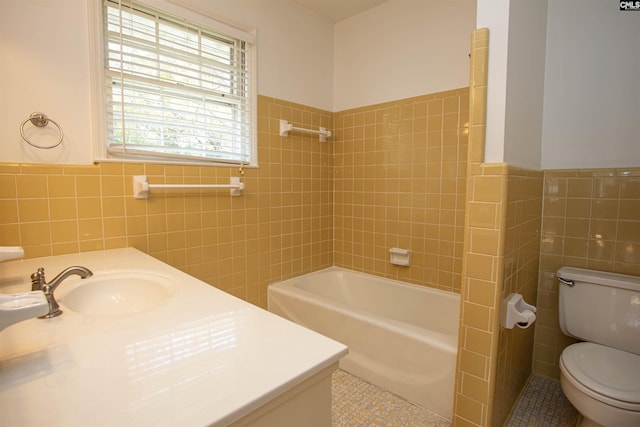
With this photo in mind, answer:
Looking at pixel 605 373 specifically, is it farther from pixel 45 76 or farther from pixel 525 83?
pixel 45 76

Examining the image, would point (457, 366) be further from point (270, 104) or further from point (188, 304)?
point (270, 104)

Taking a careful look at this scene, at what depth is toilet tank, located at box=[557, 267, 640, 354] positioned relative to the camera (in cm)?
151

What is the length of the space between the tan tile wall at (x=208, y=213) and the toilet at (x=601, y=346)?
176 cm

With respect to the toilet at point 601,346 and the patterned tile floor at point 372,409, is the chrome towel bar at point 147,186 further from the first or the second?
the toilet at point 601,346

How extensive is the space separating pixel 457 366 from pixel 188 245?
1616 mm

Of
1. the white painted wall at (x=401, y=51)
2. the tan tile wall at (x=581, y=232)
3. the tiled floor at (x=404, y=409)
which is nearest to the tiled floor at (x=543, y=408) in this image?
the tiled floor at (x=404, y=409)

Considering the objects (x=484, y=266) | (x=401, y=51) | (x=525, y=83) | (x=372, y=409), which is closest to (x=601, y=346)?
(x=484, y=266)

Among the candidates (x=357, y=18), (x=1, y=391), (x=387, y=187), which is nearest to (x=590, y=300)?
(x=387, y=187)

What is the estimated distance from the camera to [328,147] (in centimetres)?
278

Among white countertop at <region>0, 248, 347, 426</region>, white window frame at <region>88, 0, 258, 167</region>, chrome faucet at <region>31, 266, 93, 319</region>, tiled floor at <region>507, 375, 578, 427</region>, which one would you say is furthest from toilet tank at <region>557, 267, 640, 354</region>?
chrome faucet at <region>31, 266, 93, 319</region>

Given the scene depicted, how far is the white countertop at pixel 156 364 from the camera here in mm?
503

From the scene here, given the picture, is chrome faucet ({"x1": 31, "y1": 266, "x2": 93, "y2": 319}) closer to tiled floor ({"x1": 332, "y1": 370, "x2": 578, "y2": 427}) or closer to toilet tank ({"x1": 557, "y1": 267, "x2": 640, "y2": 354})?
tiled floor ({"x1": 332, "y1": 370, "x2": 578, "y2": 427})

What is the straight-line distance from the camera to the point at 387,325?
1774mm

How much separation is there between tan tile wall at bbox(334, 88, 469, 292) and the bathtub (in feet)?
0.47
